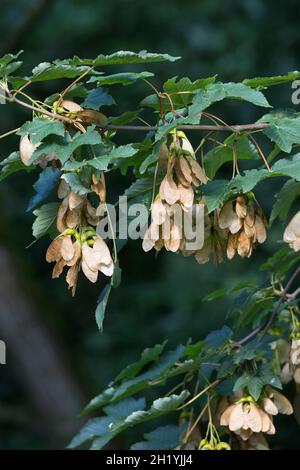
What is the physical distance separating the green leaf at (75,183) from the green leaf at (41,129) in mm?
63

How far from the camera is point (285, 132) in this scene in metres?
1.47

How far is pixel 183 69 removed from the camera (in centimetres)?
538

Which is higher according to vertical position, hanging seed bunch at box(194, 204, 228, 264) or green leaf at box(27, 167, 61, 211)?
green leaf at box(27, 167, 61, 211)

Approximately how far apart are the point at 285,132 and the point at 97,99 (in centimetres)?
31

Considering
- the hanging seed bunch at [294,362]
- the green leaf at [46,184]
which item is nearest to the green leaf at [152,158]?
the green leaf at [46,184]

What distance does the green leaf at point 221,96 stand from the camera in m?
1.41

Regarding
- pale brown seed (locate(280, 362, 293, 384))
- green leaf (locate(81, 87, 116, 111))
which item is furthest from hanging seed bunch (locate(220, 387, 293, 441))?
green leaf (locate(81, 87, 116, 111))

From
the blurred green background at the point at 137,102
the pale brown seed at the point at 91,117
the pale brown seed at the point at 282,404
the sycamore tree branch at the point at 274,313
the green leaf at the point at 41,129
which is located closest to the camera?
the green leaf at the point at 41,129

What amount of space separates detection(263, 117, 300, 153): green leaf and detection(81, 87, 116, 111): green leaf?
0.86ft

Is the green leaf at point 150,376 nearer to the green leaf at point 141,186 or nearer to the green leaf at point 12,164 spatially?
the green leaf at point 141,186

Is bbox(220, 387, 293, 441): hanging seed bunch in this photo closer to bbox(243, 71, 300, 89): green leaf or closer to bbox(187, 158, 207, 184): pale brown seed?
bbox(187, 158, 207, 184): pale brown seed

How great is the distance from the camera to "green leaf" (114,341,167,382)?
6.16ft

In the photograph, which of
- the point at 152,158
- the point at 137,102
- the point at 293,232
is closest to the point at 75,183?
the point at 152,158
